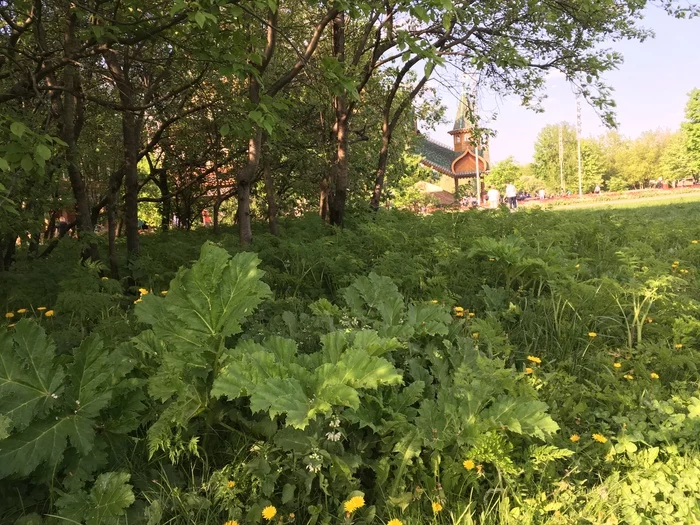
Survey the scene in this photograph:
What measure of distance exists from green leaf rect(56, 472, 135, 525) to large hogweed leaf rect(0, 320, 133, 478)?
0.15 meters

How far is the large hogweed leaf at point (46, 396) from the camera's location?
1.83m

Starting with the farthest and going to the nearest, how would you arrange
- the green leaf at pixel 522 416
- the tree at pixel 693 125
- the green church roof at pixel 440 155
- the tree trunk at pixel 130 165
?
the green church roof at pixel 440 155 < the tree at pixel 693 125 < the tree trunk at pixel 130 165 < the green leaf at pixel 522 416

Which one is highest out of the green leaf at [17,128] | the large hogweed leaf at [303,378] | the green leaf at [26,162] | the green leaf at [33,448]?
the green leaf at [17,128]

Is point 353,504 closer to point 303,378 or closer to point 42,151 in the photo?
point 303,378

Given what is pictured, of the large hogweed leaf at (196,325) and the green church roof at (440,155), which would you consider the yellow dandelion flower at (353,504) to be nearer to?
the large hogweed leaf at (196,325)

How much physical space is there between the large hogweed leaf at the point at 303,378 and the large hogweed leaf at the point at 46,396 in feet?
1.78

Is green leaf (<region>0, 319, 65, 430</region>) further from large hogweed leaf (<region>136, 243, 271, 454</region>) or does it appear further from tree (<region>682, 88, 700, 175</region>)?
tree (<region>682, 88, 700, 175</region>)

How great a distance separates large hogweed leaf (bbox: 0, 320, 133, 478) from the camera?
6.02ft

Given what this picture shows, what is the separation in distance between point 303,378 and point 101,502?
35.6 inches

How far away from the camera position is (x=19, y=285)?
4500 mm

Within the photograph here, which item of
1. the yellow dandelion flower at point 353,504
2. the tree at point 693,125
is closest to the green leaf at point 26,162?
the yellow dandelion flower at point 353,504

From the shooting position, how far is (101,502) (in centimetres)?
181

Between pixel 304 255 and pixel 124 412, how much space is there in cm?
297

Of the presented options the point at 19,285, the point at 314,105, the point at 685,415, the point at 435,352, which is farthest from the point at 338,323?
the point at 314,105
